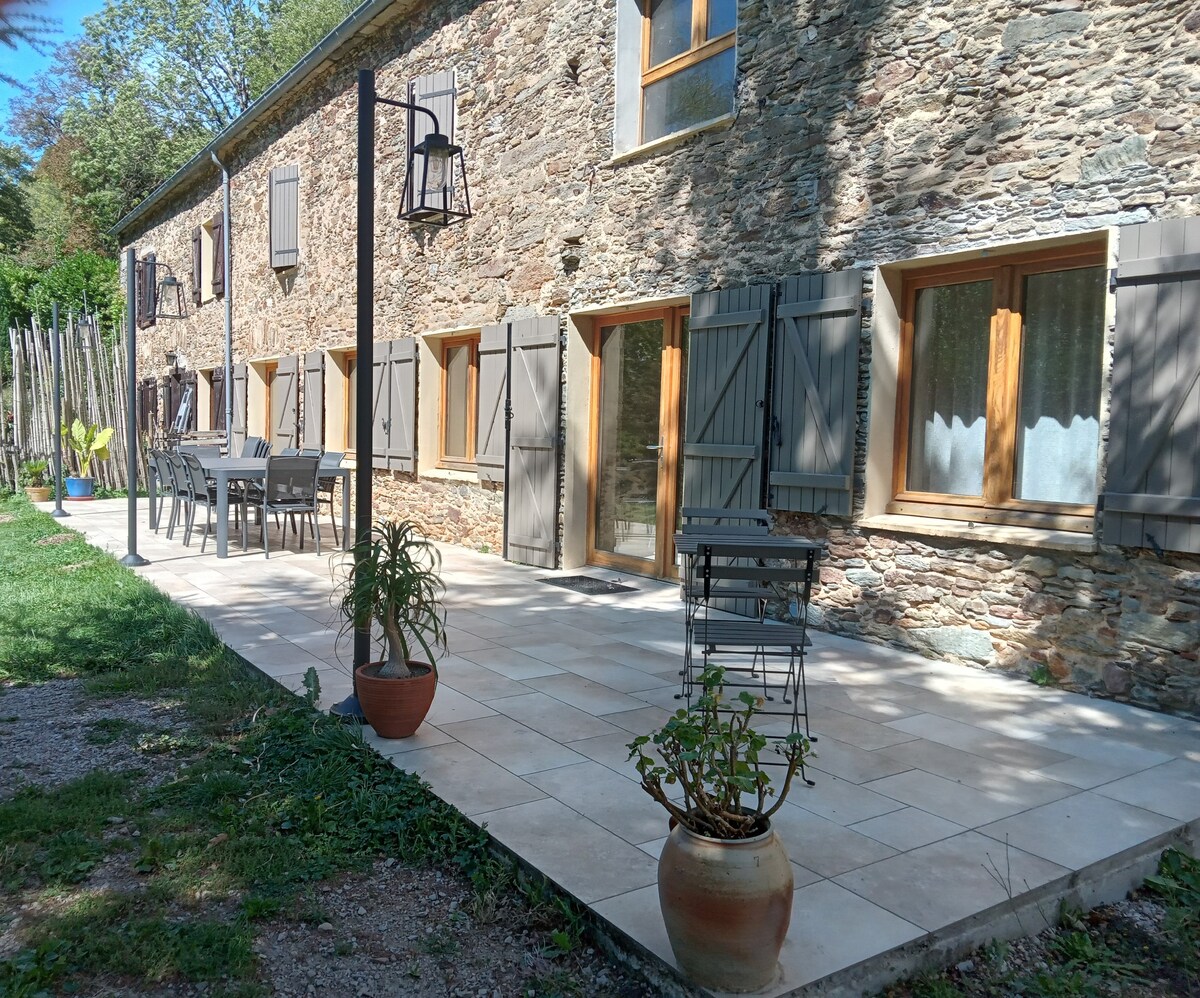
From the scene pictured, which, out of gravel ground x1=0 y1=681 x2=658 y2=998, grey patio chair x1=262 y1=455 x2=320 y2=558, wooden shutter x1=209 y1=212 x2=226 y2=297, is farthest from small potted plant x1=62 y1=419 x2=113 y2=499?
gravel ground x1=0 y1=681 x2=658 y2=998

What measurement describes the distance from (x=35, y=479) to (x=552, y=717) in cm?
1186

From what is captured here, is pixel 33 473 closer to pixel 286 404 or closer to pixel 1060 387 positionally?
pixel 286 404

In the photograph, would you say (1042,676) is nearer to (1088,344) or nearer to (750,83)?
(1088,344)

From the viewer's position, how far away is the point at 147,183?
25.0 m

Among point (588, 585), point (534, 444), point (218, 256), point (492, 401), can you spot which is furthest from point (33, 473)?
point (588, 585)

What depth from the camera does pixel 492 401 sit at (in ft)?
27.0

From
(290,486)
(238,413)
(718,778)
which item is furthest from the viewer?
(238,413)

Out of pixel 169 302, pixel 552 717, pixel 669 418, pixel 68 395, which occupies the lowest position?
pixel 552 717

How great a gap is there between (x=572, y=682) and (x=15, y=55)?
3.56m

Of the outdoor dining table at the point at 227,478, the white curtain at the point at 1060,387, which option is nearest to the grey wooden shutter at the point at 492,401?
the outdoor dining table at the point at 227,478

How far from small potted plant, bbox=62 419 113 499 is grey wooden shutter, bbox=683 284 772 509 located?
31.6ft

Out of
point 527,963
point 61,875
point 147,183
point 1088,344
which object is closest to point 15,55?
point 527,963

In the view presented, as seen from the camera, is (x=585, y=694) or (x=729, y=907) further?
(x=585, y=694)

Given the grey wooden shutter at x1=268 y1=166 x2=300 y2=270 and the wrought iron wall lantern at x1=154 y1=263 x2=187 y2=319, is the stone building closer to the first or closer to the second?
the grey wooden shutter at x1=268 y1=166 x2=300 y2=270
